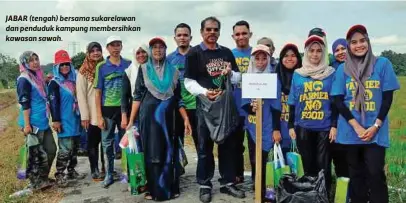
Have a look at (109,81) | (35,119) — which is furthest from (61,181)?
(109,81)

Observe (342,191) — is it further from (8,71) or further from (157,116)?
(8,71)

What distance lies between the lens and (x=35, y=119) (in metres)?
4.86

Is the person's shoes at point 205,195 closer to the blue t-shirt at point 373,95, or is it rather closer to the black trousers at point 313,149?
the black trousers at point 313,149

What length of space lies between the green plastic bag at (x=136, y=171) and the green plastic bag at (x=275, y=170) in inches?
56.4

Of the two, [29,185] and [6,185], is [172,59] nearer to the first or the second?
[29,185]

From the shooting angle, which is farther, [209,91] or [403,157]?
[403,157]

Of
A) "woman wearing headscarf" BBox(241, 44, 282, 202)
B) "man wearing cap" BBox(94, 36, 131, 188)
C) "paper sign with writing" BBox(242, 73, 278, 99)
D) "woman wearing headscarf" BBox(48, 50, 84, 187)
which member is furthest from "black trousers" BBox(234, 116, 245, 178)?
"woman wearing headscarf" BBox(48, 50, 84, 187)

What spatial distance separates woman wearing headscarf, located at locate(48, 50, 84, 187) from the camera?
16.8 feet

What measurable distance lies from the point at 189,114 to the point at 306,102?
1.61 m

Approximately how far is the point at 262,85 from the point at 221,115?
565 mm

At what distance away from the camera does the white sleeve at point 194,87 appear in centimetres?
408

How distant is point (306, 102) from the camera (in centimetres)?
377

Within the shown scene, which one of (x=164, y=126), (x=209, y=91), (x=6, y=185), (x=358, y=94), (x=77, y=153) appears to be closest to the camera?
(x=358, y=94)

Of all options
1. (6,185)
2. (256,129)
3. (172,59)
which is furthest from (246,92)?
(6,185)
